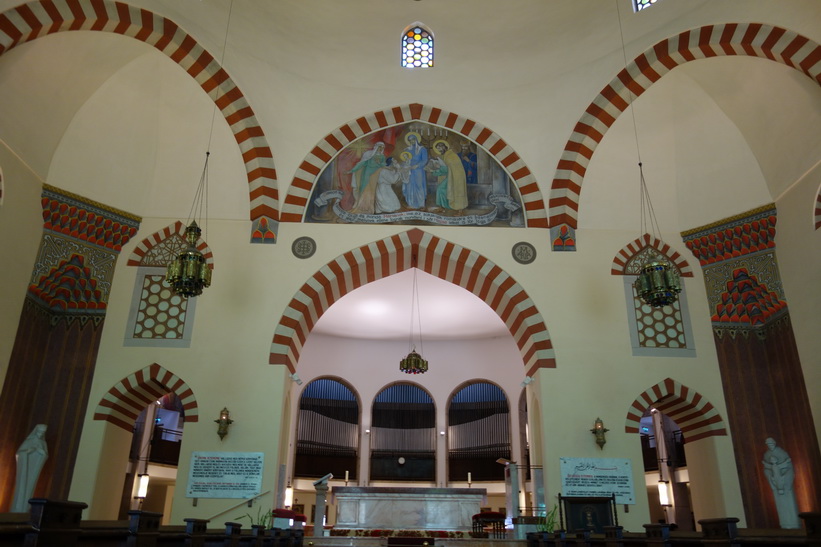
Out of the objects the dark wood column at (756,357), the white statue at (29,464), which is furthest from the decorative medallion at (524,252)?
the white statue at (29,464)

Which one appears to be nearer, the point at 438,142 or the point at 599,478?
the point at 599,478

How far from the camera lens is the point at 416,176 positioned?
1287 cm

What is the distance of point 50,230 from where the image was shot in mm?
11062

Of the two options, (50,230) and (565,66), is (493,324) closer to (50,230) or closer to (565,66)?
(565,66)

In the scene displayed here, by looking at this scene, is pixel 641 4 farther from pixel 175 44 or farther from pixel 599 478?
pixel 599 478

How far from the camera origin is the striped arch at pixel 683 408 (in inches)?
440

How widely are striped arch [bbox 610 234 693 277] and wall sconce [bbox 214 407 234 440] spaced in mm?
7438

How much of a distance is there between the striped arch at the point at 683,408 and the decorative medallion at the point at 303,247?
6.45 metres

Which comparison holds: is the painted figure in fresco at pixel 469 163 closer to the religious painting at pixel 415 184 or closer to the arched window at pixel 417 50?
the religious painting at pixel 415 184

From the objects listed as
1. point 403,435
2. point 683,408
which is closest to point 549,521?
point 683,408

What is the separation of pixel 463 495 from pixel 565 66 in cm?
881

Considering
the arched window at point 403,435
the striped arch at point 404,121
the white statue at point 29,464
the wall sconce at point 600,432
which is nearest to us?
the white statue at point 29,464

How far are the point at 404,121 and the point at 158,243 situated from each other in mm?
5329

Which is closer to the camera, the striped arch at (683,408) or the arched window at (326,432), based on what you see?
the striped arch at (683,408)
